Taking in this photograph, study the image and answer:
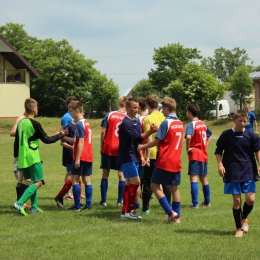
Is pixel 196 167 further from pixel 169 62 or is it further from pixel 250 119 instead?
pixel 169 62

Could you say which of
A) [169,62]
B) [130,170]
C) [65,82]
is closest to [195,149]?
[130,170]

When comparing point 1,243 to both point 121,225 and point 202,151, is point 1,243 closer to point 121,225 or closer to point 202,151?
point 121,225

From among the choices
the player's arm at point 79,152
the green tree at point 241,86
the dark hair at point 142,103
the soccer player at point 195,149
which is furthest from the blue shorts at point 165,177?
the green tree at point 241,86

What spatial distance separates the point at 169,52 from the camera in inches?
3132

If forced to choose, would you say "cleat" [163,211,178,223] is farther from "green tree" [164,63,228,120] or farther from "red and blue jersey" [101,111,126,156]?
"green tree" [164,63,228,120]

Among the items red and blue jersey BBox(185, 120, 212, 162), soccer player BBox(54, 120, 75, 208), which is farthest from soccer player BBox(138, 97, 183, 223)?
soccer player BBox(54, 120, 75, 208)

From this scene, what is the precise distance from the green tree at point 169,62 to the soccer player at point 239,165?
71846 millimetres

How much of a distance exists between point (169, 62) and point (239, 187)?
72733 mm

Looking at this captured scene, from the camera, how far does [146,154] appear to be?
9922 mm

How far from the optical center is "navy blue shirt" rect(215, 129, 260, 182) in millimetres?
8016

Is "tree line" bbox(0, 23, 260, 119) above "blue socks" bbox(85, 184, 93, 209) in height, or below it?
above

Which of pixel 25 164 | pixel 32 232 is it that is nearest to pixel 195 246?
pixel 32 232

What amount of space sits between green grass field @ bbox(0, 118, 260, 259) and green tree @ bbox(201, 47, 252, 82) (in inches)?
4768

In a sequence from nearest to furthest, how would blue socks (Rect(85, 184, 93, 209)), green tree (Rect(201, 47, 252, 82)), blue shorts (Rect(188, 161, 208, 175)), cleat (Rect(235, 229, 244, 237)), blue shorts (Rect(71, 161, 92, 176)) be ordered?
cleat (Rect(235, 229, 244, 237))
blue shorts (Rect(71, 161, 92, 176))
blue socks (Rect(85, 184, 93, 209))
blue shorts (Rect(188, 161, 208, 175))
green tree (Rect(201, 47, 252, 82))
